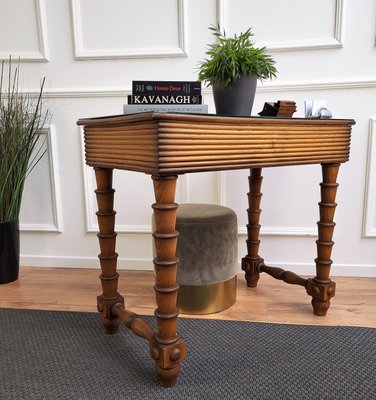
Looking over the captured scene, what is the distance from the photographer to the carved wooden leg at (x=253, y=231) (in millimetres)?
1455

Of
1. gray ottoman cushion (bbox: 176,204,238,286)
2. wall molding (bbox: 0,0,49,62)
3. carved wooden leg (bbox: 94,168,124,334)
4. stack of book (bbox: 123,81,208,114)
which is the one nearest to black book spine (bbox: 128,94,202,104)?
stack of book (bbox: 123,81,208,114)

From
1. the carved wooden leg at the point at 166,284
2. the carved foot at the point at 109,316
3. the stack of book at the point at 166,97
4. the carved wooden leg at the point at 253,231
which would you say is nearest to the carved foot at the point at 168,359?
the carved wooden leg at the point at 166,284

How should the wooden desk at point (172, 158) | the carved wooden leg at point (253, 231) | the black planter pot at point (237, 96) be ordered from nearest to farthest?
the wooden desk at point (172, 158) → the black planter pot at point (237, 96) → the carved wooden leg at point (253, 231)

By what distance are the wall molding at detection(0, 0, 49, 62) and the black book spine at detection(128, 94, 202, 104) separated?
928mm

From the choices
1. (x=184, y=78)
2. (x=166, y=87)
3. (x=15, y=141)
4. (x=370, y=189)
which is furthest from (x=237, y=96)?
(x=15, y=141)

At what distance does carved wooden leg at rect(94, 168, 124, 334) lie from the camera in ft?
3.57

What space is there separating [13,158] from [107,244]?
69 centimetres

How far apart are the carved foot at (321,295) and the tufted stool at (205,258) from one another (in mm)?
292

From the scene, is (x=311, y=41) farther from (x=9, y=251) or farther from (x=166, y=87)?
(x=9, y=251)

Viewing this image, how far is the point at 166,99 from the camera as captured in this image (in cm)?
92

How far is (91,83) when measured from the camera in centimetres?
162

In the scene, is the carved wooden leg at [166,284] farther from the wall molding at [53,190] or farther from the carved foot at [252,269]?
the wall molding at [53,190]

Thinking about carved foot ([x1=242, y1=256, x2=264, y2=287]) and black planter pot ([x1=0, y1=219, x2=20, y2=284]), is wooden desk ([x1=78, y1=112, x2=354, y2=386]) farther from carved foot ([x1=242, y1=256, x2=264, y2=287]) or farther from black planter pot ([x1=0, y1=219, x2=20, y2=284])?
black planter pot ([x1=0, y1=219, x2=20, y2=284])

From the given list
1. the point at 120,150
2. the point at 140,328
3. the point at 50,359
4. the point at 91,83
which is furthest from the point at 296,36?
the point at 50,359
